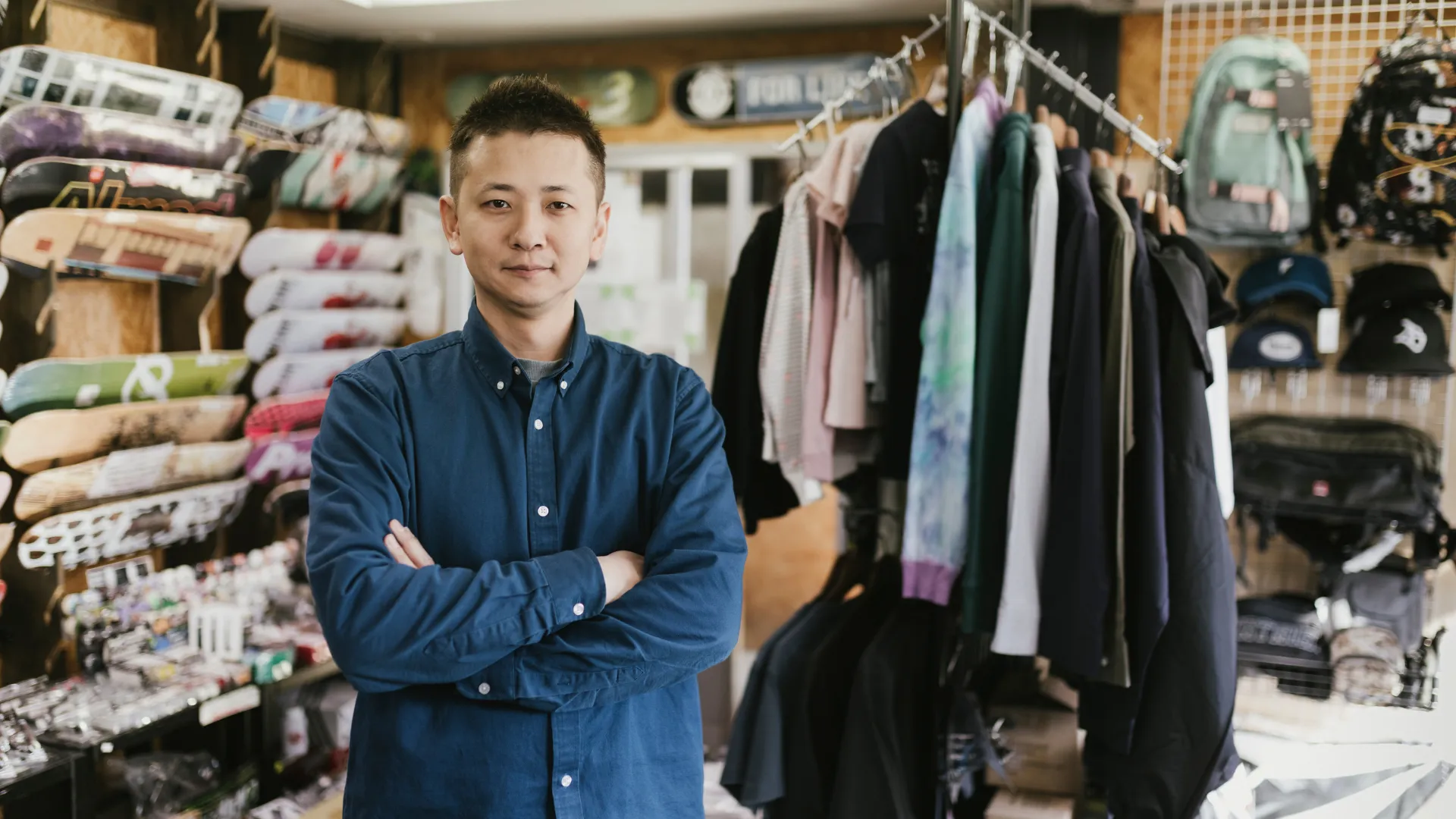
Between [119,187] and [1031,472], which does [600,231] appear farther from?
[119,187]

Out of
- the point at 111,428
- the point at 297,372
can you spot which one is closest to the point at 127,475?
the point at 111,428

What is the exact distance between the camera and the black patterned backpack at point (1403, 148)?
9.25 ft

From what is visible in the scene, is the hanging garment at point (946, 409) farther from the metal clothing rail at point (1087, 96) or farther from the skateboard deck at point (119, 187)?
the skateboard deck at point (119, 187)

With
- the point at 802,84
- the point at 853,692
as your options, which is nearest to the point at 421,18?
the point at 802,84

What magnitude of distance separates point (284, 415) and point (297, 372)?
0.13 metres

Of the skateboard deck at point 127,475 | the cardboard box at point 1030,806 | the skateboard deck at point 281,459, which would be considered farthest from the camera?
the skateboard deck at point 281,459

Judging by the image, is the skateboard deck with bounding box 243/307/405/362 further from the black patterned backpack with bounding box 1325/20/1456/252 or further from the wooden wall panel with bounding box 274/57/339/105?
the black patterned backpack with bounding box 1325/20/1456/252

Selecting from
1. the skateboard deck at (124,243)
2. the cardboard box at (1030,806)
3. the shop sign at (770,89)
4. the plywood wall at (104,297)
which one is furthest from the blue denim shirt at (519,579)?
the shop sign at (770,89)

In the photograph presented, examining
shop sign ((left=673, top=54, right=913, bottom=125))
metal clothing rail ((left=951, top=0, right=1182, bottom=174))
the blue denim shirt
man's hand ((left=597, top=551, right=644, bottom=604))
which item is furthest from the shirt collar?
shop sign ((left=673, top=54, right=913, bottom=125))

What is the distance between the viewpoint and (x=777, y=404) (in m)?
2.44

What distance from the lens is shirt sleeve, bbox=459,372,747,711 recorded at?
53.0 inches

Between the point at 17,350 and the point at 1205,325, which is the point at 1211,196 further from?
the point at 17,350

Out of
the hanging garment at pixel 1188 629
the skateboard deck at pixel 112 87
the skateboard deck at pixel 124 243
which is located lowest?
the hanging garment at pixel 1188 629

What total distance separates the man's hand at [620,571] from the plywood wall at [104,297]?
2064 mm
